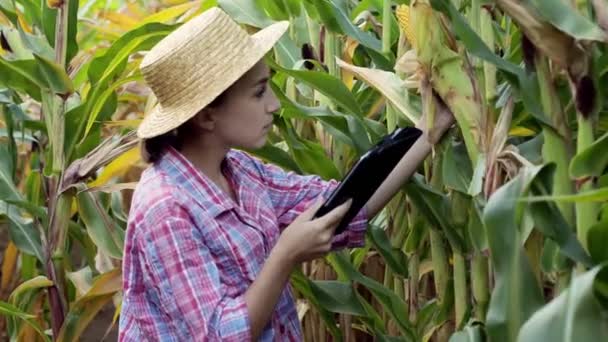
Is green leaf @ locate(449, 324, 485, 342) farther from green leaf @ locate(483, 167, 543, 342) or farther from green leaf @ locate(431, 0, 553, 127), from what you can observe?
green leaf @ locate(431, 0, 553, 127)

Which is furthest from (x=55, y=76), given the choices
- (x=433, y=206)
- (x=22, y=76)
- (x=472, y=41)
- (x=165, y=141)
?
(x=472, y=41)

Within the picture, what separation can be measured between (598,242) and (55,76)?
1.08 meters

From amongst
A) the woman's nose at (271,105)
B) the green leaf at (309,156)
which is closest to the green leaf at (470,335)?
the woman's nose at (271,105)

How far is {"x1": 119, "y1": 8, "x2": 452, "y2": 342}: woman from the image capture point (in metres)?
1.49

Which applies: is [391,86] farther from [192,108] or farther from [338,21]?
[192,108]

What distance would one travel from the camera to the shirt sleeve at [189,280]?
4.84 feet

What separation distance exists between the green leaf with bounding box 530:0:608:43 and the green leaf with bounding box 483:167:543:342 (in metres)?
0.15

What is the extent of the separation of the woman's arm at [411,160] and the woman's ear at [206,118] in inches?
9.7

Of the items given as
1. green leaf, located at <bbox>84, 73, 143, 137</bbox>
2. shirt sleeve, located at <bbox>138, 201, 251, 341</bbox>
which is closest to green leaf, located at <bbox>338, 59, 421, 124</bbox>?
shirt sleeve, located at <bbox>138, 201, 251, 341</bbox>

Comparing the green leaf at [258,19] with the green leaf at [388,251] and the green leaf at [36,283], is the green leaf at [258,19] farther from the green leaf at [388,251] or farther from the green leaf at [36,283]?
the green leaf at [36,283]

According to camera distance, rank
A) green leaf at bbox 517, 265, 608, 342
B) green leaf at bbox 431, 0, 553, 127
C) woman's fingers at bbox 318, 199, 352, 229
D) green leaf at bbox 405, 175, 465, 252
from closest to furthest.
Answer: green leaf at bbox 517, 265, 608, 342, green leaf at bbox 431, 0, 553, 127, woman's fingers at bbox 318, 199, 352, 229, green leaf at bbox 405, 175, 465, 252

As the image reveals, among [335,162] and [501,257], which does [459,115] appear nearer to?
[501,257]

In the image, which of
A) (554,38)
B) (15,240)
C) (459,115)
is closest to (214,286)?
(459,115)

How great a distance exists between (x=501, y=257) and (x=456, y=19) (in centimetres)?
29
